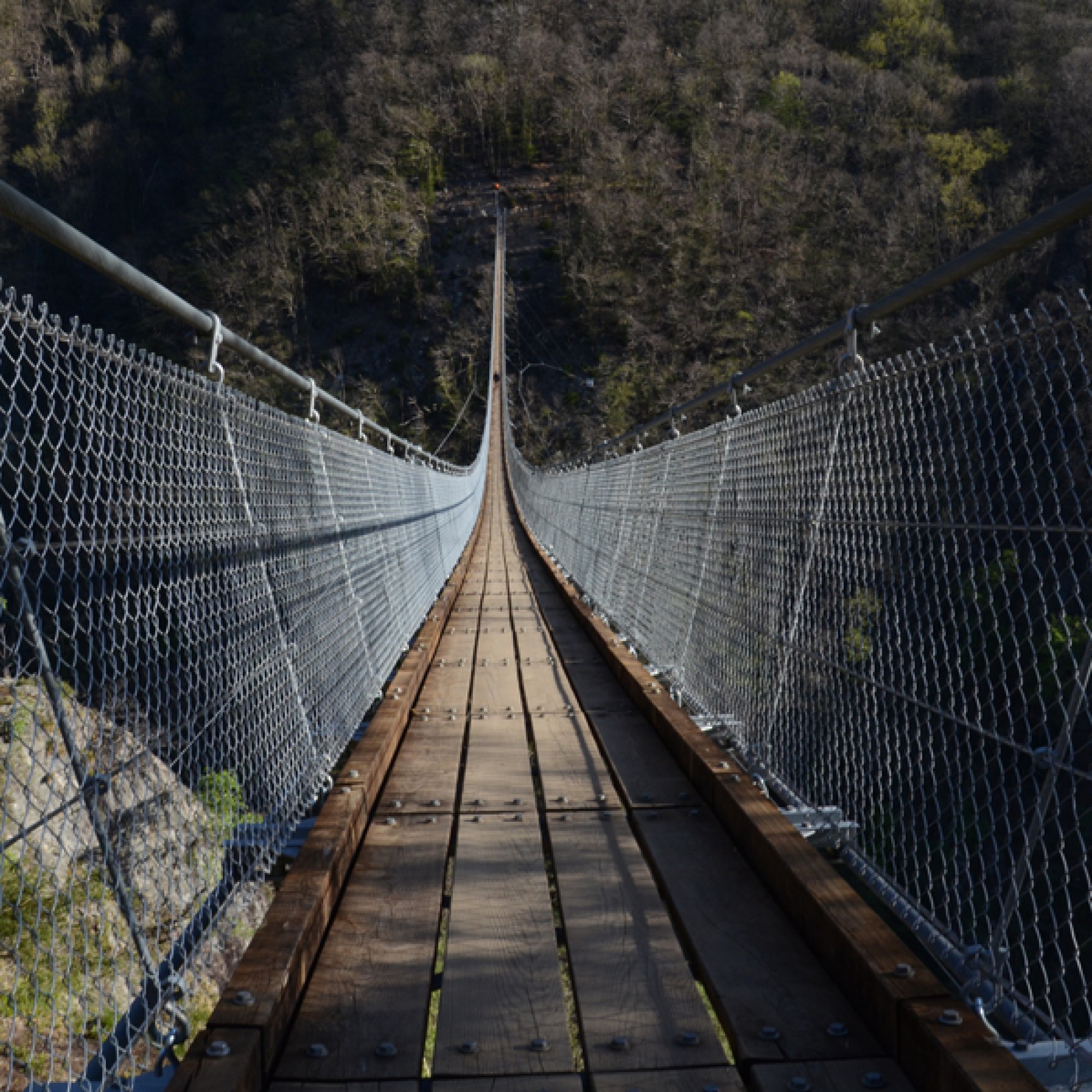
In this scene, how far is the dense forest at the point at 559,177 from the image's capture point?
3859 centimetres

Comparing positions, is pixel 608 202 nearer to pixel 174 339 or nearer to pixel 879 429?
pixel 174 339

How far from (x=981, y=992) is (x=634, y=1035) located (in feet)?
1.53

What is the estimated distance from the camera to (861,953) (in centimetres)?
131

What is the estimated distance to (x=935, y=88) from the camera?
46.4 metres

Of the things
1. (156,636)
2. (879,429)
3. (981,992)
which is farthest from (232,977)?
(879,429)

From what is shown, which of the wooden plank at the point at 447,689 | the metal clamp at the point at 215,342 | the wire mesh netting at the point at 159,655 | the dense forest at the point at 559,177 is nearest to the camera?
the wire mesh netting at the point at 159,655

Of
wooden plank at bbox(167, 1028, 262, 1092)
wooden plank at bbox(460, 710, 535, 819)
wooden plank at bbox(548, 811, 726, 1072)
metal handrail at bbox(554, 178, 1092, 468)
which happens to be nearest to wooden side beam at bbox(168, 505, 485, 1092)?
wooden plank at bbox(167, 1028, 262, 1092)

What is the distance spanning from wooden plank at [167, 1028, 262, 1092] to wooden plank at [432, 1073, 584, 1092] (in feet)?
0.73

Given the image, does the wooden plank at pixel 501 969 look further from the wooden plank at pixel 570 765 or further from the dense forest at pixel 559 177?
the dense forest at pixel 559 177

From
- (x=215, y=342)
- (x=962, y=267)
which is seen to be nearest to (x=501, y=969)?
(x=215, y=342)

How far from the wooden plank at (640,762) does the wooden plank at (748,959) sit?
208 millimetres

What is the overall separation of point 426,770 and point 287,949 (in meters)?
1.18

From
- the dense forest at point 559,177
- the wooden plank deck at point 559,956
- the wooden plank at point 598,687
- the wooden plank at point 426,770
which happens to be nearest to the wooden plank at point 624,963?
the wooden plank deck at point 559,956

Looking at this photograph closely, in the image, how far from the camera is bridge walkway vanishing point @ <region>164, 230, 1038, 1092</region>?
120 cm
